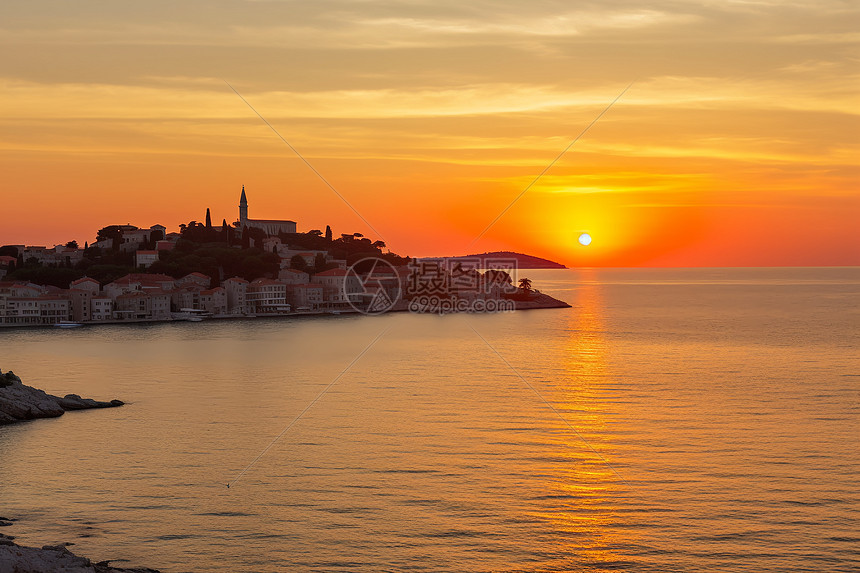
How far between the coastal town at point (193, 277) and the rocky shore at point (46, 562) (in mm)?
64389

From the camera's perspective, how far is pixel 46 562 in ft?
40.1

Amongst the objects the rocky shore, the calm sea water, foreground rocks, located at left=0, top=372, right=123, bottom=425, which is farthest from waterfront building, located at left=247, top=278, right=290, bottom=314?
the rocky shore

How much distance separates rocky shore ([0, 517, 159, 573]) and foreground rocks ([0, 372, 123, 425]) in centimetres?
1426

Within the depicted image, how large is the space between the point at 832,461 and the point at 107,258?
86.9 meters

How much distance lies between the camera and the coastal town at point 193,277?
76500 mm

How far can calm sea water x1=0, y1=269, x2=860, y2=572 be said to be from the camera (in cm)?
1445

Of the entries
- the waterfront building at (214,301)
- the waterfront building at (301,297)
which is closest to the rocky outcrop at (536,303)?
the waterfront building at (301,297)

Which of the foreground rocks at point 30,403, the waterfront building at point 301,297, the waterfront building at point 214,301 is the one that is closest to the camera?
the foreground rocks at point 30,403

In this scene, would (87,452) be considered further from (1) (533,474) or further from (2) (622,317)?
(2) (622,317)

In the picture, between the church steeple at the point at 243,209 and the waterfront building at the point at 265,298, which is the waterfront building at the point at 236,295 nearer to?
the waterfront building at the point at 265,298

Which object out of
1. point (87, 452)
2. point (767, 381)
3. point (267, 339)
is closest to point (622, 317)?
point (267, 339)

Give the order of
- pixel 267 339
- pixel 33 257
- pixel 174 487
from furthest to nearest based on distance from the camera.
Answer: pixel 33 257 < pixel 267 339 < pixel 174 487

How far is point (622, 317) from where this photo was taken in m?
79.2

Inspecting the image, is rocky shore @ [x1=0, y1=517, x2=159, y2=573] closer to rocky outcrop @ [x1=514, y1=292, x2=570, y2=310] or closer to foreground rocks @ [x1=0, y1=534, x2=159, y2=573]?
foreground rocks @ [x1=0, y1=534, x2=159, y2=573]
